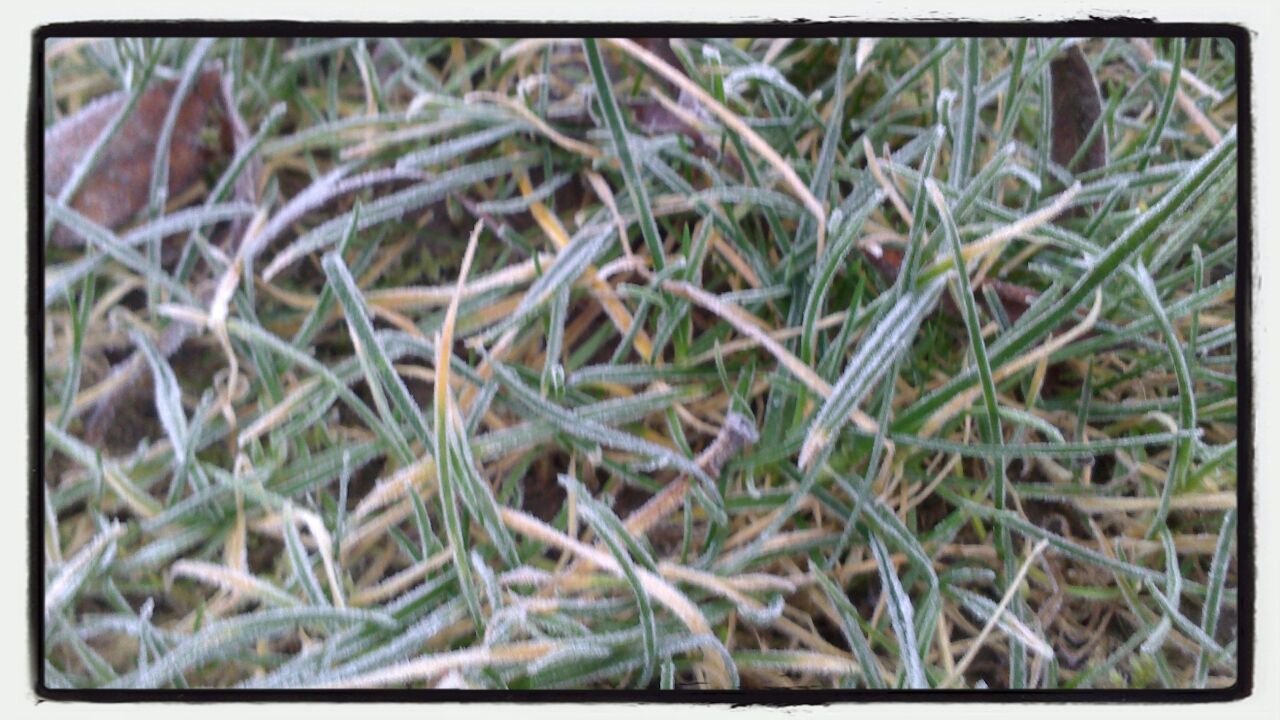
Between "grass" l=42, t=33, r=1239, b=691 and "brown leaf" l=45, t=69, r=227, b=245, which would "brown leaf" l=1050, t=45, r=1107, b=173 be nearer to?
"grass" l=42, t=33, r=1239, b=691

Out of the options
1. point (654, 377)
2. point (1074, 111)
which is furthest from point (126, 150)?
point (1074, 111)

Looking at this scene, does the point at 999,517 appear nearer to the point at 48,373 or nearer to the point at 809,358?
the point at 809,358

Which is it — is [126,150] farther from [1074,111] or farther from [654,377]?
[1074,111]

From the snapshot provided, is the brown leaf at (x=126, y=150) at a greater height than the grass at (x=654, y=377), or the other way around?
the brown leaf at (x=126, y=150)

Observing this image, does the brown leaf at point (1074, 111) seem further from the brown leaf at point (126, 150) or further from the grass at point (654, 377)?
the brown leaf at point (126, 150)

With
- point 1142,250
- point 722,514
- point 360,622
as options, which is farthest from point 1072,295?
point 360,622

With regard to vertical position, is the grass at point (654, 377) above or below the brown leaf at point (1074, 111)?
below

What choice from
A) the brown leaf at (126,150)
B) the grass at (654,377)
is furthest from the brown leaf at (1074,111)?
the brown leaf at (126,150)
